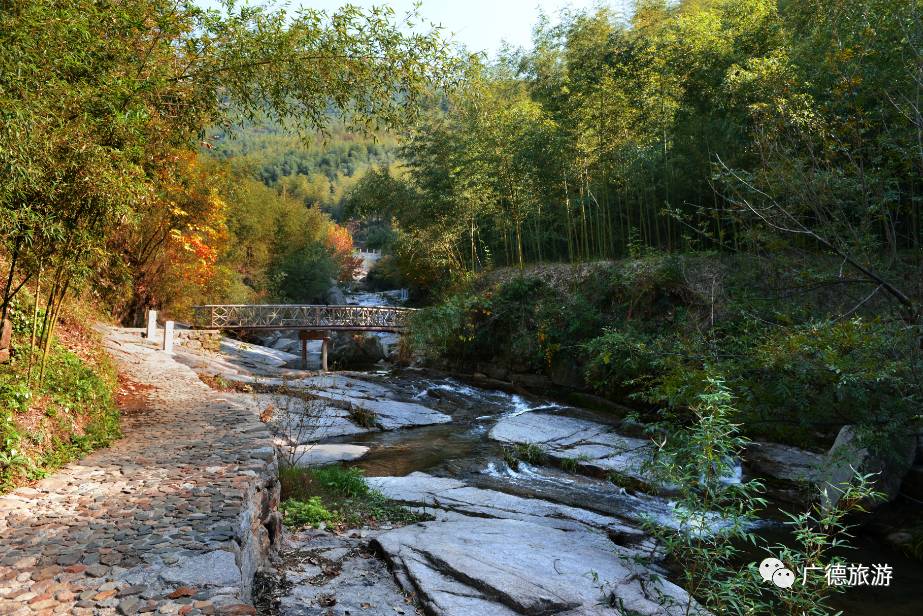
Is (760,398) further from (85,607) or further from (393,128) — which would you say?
(85,607)

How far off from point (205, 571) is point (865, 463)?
5.37m

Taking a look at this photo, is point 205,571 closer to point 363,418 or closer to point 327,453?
point 327,453

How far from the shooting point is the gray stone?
251 cm

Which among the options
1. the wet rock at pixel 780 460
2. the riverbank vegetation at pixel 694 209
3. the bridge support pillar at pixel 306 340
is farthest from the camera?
the bridge support pillar at pixel 306 340

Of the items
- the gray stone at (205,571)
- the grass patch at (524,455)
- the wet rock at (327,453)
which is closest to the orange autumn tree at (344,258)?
the wet rock at (327,453)

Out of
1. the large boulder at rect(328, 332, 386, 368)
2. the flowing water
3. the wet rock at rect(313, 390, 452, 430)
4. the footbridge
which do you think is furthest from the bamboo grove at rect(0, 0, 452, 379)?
the large boulder at rect(328, 332, 386, 368)

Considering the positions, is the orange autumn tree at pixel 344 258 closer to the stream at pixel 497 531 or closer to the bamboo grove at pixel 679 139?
the bamboo grove at pixel 679 139

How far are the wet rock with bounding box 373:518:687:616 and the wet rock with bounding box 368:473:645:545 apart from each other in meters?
0.53

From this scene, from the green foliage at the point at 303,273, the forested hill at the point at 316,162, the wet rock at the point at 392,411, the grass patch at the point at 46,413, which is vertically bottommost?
the wet rock at the point at 392,411

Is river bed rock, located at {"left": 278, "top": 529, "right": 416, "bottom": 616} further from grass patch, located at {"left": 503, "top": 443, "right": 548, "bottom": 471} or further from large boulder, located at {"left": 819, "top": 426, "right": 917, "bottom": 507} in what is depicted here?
large boulder, located at {"left": 819, "top": 426, "right": 917, "bottom": 507}

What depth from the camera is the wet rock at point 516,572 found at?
127 inches

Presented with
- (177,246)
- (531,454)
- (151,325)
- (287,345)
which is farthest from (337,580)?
(287,345)

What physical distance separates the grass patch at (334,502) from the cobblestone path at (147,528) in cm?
45

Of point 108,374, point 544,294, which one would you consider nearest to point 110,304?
point 108,374
